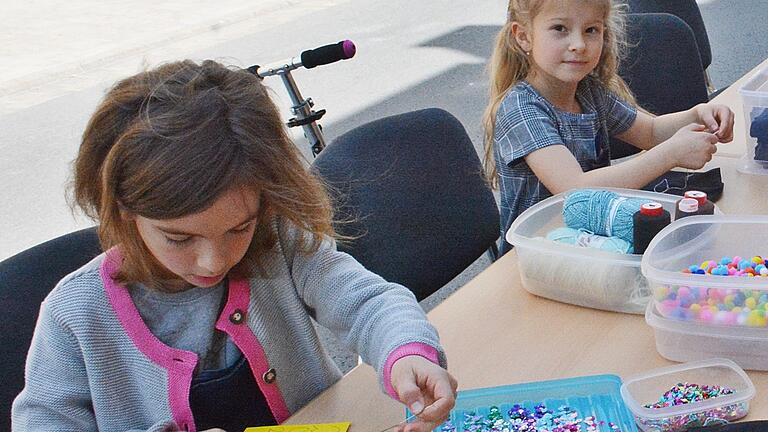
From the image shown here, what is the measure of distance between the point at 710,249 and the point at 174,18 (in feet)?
20.8

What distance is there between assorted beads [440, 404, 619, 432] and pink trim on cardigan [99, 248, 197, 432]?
0.35m

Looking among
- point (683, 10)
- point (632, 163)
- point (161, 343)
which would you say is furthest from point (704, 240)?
point (683, 10)

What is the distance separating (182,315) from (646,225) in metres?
0.68

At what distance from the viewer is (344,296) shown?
4.20 feet

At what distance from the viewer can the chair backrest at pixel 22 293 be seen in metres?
1.33

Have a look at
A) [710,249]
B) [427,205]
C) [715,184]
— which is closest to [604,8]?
[715,184]

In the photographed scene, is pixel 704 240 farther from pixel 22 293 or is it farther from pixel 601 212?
pixel 22 293

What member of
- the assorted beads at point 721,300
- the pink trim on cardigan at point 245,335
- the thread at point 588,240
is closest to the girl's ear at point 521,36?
the thread at point 588,240

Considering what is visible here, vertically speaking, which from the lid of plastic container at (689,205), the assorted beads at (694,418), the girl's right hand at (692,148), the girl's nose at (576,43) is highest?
the girl's nose at (576,43)

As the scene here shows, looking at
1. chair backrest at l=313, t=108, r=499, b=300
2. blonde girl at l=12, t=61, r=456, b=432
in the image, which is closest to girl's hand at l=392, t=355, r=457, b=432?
blonde girl at l=12, t=61, r=456, b=432

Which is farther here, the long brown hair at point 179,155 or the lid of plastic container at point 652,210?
the lid of plastic container at point 652,210

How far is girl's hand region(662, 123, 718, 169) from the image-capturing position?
5.38ft

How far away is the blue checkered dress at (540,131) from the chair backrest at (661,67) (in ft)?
1.32

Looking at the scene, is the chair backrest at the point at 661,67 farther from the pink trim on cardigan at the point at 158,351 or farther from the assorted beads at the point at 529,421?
the pink trim on cardigan at the point at 158,351
